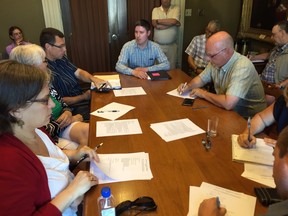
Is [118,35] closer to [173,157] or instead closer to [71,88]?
[71,88]

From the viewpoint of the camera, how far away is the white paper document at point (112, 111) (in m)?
1.69

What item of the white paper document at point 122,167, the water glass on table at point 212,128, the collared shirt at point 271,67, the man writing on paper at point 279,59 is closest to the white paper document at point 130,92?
the water glass on table at point 212,128

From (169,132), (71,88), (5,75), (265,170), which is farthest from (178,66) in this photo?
(5,75)

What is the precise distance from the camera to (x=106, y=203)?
928 millimetres

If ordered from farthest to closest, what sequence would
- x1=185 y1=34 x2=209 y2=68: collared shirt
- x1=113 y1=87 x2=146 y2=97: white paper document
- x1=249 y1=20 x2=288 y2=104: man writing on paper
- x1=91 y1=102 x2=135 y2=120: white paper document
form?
x1=185 y1=34 x2=209 y2=68: collared shirt → x1=249 y1=20 x2=288 y2=104: man writing on paper → x1=113 y1=87 x2=146 y2=97: white paper document → x1=91 y1=102 x2=135 y2=120: white paper document

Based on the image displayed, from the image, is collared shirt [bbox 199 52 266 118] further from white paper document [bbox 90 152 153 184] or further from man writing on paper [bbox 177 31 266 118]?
white paper document [bbox 90 152 153 184]

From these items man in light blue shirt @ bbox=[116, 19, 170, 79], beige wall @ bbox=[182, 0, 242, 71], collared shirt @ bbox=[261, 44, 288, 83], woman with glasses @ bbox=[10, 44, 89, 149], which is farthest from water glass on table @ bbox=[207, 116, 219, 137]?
beige wall @ bbox=[182, 0, 242, 71]

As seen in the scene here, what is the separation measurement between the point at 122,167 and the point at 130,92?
106 centimetres

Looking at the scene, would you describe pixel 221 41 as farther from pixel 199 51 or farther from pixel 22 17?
pixel 22 17

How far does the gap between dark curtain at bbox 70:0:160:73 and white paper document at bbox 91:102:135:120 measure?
2.51 meters

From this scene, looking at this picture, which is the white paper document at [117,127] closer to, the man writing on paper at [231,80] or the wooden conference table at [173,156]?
the wooden conference table at [173,156]

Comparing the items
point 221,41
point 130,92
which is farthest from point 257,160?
point 130,92

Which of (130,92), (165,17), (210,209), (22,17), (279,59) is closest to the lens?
(210,209)

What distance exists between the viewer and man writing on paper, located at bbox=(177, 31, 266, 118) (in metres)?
1.81
